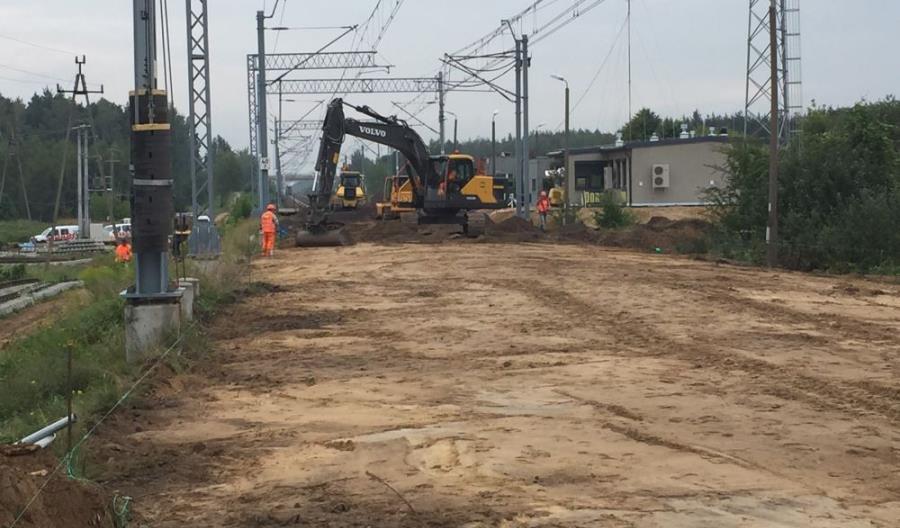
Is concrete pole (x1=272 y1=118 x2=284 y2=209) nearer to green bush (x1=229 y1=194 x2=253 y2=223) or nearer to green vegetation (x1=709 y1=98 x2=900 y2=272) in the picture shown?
green bush (x1=229 y1=194 x2=253 y2=223)

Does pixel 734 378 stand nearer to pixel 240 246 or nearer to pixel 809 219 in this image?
pixel 809 219

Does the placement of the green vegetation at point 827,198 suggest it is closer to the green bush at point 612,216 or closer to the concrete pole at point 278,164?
the green bush at point 612,216

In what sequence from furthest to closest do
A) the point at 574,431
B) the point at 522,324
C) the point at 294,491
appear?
the point at 522,324
the point at 574,431
the point at 294,491

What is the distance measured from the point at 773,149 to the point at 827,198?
443 cm

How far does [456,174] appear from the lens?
4662cm

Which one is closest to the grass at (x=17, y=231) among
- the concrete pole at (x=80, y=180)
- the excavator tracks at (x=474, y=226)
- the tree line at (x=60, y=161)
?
the tree line at (x=60, y=161)

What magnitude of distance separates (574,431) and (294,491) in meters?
3.03

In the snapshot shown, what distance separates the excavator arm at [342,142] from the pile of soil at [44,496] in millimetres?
31746

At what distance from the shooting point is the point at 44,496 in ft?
22.3

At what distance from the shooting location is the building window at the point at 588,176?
76.4 metres

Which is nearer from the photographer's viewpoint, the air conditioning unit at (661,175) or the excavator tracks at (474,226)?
the excavator tracks at (474,226)

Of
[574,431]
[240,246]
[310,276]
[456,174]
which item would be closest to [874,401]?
[574,431]

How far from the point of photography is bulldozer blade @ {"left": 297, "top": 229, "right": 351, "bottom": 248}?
42500 millimetres

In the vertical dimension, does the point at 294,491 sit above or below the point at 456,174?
below
